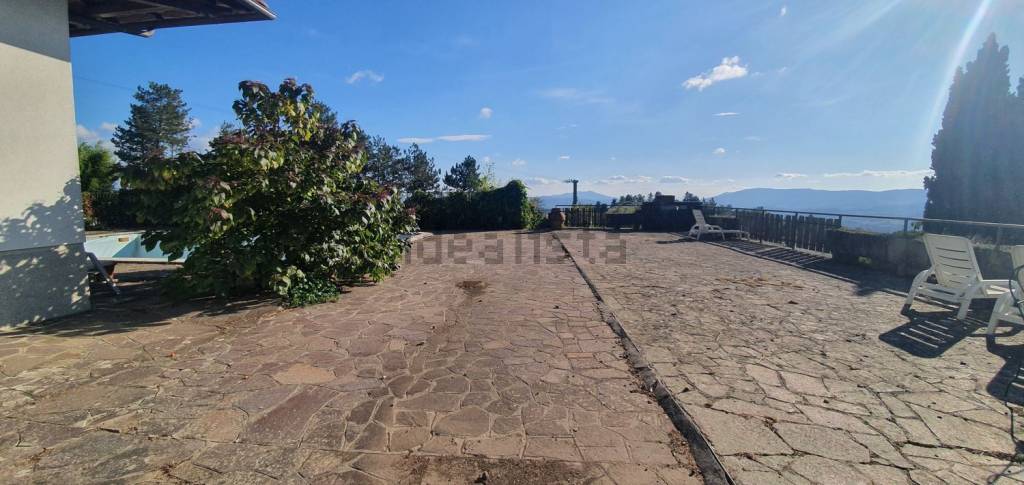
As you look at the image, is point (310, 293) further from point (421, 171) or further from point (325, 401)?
point (421, 171)

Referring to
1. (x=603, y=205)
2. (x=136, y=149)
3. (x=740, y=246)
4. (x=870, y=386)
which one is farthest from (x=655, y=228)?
(x=136, y=149)

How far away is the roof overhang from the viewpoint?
5031mm

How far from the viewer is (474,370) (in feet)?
10.8

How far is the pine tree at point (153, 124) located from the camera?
32.5m

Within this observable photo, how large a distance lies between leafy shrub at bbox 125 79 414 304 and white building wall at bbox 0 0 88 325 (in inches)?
26.7

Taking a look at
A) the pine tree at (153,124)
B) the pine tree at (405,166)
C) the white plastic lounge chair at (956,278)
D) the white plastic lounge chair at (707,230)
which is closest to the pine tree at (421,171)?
the pine tree at (405,166)

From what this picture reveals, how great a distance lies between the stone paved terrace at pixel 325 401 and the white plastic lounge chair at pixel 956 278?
389 centimetres

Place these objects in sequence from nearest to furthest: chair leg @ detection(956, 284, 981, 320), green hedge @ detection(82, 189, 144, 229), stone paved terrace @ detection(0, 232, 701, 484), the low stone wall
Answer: stone paved terrace @ detection(0, 232, 701, 484), chair leg @ detection(956, 284, 981, 320), the low stone wall, green hedge @ detection(82, 189, 144, 229)

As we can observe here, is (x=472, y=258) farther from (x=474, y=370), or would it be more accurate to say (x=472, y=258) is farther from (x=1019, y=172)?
(x=1019, y=172)

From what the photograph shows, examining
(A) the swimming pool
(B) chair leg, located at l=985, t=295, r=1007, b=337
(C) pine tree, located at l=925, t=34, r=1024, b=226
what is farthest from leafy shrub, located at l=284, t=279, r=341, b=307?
(C) pine tree, located at l=925, t=34, r=1024, b=226

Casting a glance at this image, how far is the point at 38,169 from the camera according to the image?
4195 millimetres

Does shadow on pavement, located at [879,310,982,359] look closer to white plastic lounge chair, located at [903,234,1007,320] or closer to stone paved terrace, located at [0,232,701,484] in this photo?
white plastic lounge chair, located at [903,234,1007,320]

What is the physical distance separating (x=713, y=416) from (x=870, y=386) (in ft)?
4.52

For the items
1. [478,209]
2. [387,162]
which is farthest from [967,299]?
[387,162]
